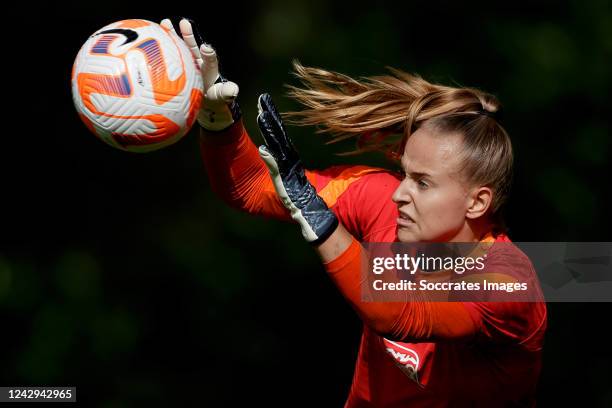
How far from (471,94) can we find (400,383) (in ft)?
2.74

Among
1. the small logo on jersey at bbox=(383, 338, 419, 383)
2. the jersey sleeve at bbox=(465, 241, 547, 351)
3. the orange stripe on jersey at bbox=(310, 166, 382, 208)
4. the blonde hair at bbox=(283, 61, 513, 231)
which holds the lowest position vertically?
the small logo on jersey at bbox=(383, 338, 419, 383)

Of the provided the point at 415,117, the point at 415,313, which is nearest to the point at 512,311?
the point at 415,313

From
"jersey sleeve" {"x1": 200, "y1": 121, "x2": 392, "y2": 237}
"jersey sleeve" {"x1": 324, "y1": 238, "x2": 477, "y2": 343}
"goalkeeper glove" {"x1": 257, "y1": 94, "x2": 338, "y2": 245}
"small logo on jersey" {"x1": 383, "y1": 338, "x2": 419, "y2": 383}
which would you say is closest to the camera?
"jersey sleeve" {"x1": 324, "y1": 238, "x2": 477, "y2": 343}

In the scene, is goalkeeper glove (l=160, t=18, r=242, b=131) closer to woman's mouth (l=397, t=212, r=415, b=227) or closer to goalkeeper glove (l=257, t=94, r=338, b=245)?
goalkeeper glove (l=257, t=94, r=338, b=245)

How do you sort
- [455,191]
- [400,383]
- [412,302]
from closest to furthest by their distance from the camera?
[412,302]
[455,191]
[400,383]

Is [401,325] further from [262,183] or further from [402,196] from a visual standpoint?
[262,183]

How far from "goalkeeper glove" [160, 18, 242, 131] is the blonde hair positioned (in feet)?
0.97

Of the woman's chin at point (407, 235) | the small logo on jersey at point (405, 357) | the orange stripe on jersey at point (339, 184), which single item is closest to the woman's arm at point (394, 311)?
the woman's chin at point (407, 235)

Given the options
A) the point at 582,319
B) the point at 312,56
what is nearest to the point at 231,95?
the point at 312,56

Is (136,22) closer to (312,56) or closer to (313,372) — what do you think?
(312,56)

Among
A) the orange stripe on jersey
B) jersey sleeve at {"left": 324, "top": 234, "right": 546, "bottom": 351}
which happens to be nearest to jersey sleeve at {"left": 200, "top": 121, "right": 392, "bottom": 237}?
the orange stripe on jersey

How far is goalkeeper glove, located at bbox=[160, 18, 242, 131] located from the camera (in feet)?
8.89

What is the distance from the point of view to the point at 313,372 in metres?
4.52

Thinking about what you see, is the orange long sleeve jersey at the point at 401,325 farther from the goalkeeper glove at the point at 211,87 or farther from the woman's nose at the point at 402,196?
the woman's nose at the point at 402,196
